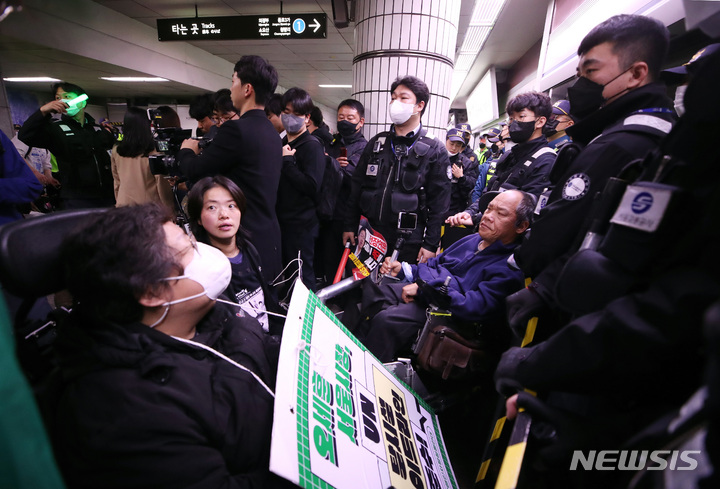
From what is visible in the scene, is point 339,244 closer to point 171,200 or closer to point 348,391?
point 171,200

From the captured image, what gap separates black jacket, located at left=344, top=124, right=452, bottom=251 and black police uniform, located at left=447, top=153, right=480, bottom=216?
2485 mm

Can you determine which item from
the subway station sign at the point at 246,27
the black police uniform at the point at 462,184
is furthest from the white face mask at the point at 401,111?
the subway station sign at the point at 246,27

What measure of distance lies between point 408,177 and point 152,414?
84.1 inches

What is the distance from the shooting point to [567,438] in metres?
0.76

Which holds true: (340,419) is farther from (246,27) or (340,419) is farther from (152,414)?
(246,27)

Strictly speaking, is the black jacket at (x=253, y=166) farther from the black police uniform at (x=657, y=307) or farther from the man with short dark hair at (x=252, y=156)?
the black police uniform at (x=657, y=307)

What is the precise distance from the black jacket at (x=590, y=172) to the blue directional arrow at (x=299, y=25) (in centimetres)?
508

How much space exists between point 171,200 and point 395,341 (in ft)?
7.74

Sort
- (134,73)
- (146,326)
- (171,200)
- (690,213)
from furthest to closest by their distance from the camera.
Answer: (134,73) < (171,200) < (146,326) < (690,213)

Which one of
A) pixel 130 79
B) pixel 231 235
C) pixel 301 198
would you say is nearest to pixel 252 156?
pixel 231 235

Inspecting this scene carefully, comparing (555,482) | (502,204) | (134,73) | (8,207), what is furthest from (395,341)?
(134,73)

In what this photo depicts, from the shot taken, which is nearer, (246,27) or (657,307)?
(657,307)

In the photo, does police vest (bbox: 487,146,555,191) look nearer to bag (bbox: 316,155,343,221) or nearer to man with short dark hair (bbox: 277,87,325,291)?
bag (bbox: 316,155,343,221)

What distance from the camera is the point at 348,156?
11.0ft
